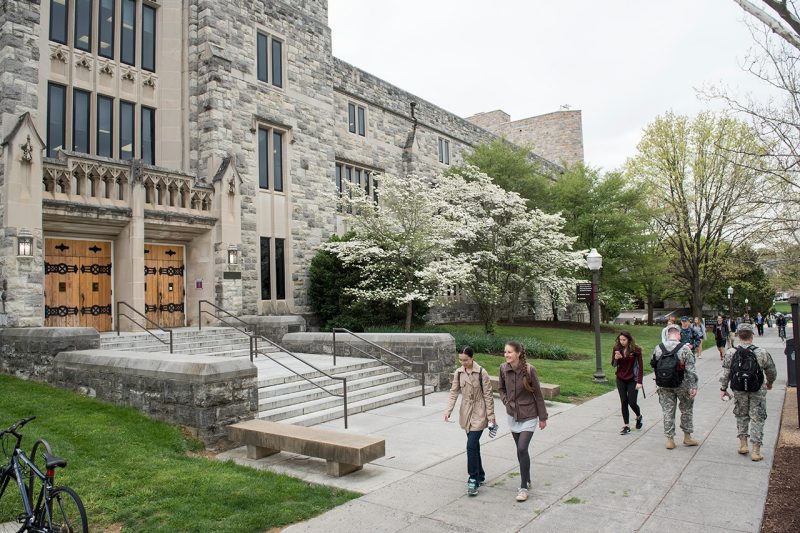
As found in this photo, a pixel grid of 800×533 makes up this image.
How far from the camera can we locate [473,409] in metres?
6.35

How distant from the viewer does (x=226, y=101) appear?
18.2 m

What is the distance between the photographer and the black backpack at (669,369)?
7.94 metres

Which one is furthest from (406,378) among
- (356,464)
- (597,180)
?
(597,180)

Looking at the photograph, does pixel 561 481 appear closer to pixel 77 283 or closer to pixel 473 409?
pixel 473 409

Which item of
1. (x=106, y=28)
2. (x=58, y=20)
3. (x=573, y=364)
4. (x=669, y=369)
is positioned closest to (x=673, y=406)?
(x=669, y=369)

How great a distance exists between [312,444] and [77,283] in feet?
36.6

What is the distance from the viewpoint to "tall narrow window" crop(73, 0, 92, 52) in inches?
624

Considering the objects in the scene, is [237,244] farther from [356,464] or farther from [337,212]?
[356,464]

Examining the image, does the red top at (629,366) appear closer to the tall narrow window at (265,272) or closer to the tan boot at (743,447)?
the tan boot at (743,447)

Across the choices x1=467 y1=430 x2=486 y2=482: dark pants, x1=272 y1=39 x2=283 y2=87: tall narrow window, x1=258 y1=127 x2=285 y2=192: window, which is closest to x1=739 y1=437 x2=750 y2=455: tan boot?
x1=467 y1=430 x2=486 y2=482: dark pants

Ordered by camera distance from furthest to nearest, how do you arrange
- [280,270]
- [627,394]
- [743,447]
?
[280,270] → [627,394] → [743,447]

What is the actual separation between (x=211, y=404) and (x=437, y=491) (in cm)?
356

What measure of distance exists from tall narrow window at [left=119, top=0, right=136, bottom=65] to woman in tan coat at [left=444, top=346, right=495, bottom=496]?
50.7 feet

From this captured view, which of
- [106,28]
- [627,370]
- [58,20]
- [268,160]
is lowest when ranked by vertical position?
[627,370]
